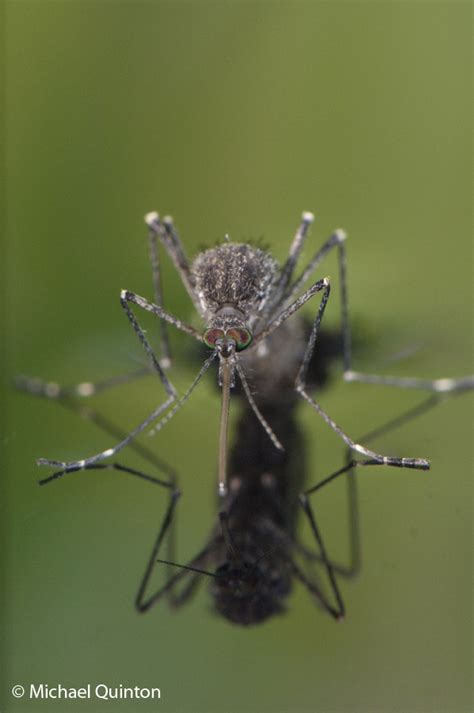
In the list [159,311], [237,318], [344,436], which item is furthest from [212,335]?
[344,436]

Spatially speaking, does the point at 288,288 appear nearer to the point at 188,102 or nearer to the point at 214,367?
the point at 214,367

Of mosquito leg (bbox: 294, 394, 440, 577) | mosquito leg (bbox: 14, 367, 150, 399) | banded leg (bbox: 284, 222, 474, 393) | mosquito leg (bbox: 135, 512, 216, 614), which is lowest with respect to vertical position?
mosquito leg (bbox: 135, 512, 216, 614)

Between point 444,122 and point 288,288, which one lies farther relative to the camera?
point 444,122

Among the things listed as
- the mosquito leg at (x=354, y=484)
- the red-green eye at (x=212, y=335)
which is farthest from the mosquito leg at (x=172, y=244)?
the mosquito leg at (x=354, y=484)

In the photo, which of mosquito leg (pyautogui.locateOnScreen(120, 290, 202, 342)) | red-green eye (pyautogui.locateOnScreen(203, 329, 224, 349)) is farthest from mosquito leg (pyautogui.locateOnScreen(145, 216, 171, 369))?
red-green eye (pyautogui.locateOnScreen(203, 329, 224, 349))

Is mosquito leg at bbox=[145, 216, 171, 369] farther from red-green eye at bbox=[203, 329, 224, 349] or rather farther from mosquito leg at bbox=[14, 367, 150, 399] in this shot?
red-green eye at bbox=[203, 329, 224, 349]

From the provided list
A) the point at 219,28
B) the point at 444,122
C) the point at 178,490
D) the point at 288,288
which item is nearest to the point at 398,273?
the point at 288,288

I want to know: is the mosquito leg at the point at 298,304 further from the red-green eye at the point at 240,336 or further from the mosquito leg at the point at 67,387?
the mosquito leg at the point at 67,387

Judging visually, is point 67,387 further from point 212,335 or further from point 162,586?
point 162,586
